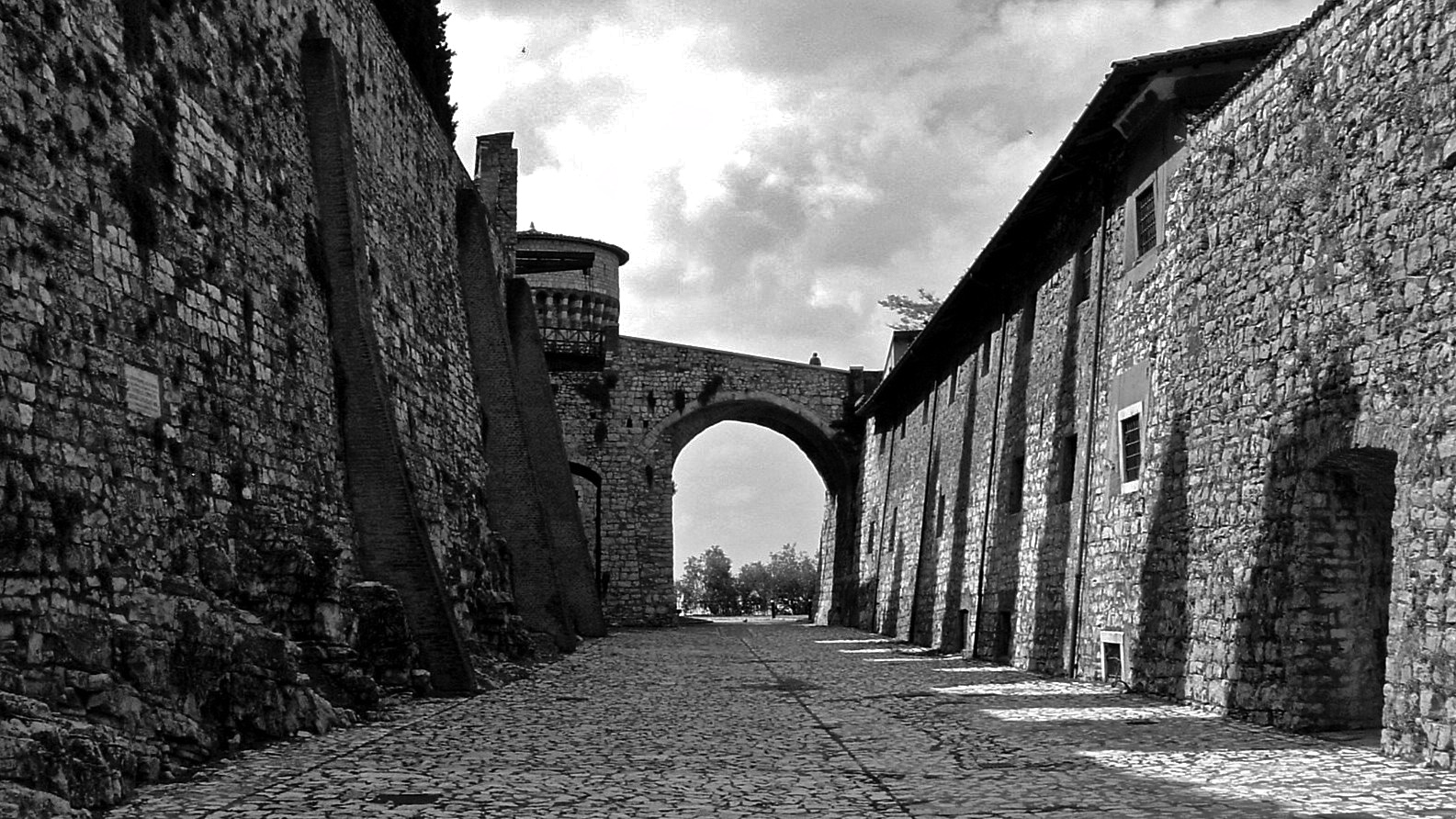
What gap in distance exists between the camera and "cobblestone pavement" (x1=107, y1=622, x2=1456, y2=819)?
6.93 m

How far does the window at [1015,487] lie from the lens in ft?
67.9

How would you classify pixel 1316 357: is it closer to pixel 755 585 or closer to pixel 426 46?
pixel 426 46

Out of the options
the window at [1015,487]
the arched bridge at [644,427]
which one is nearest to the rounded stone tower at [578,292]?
the arched bridge at [644,427]

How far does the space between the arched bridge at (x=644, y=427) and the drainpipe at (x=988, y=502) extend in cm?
1613

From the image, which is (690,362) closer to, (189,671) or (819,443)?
(819,443)

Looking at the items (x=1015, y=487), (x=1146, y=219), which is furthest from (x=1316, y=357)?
(x=1015, y=487)

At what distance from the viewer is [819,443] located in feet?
136

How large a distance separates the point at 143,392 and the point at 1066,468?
11936 millimetres

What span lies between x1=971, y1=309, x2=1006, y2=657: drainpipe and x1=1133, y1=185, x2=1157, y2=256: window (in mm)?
7014

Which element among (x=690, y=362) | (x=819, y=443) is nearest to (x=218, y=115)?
(x=690, y=362)

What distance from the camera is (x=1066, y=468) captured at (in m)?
17.8

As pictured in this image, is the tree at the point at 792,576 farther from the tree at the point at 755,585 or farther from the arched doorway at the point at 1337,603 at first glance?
the arched doorway at the point at 1337,603

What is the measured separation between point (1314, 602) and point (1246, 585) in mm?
824

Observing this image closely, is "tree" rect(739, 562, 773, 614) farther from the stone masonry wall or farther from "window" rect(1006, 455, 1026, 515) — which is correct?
the stone masonry wall
